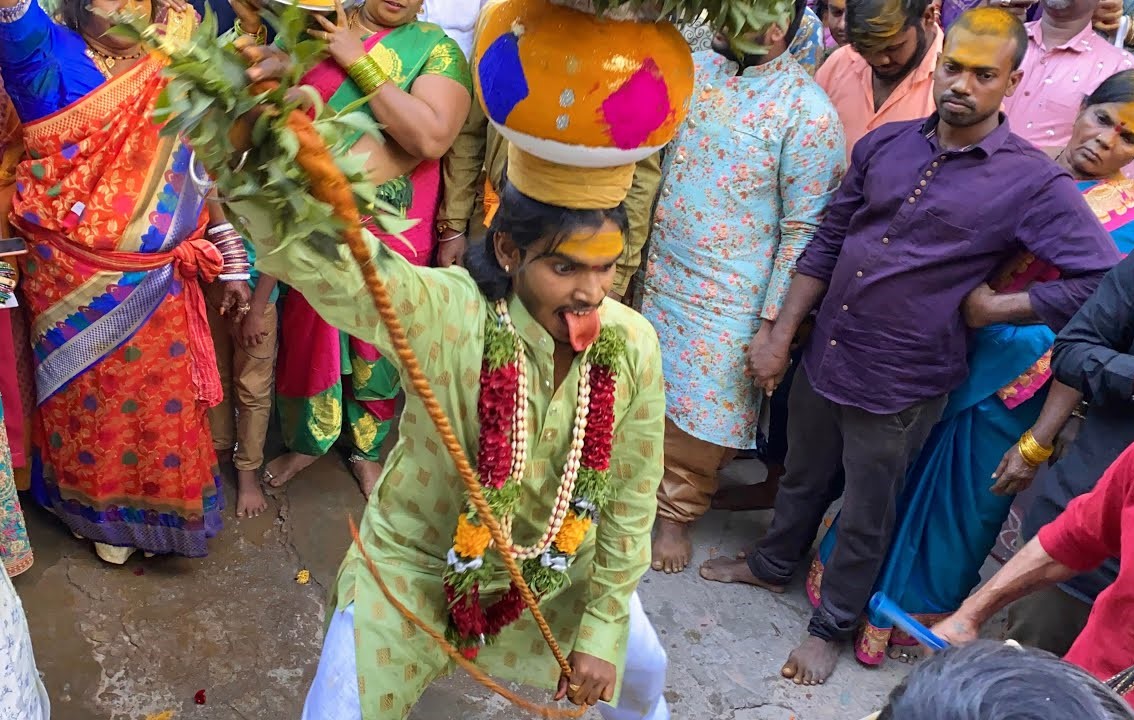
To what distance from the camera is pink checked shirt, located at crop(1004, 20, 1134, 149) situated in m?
4.13

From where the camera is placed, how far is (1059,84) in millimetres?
4199

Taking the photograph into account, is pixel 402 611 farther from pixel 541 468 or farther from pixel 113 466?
pixel 113 466

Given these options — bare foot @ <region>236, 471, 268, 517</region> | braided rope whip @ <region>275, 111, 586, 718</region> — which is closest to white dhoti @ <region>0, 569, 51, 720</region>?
braided rope whip @ <region>275, 111, 586, 718</region>

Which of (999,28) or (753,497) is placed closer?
(999,28)

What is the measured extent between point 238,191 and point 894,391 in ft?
7.67

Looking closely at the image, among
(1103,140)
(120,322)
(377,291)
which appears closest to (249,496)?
(120,322)

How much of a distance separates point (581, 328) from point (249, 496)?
232 centimetres

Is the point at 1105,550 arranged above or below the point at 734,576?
above

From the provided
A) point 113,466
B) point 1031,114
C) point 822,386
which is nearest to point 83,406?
point 113,466

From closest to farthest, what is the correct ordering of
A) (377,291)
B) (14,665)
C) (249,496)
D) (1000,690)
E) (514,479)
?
(1000,690)
(377,291)
(14,665)
(514,479)
(249,496)

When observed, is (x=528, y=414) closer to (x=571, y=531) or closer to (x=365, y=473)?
(x=571, y=531)

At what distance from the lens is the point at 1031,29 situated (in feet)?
14.7

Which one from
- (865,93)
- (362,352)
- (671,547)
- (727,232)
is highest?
(865,93)

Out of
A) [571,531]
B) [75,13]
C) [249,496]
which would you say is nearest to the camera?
[571,531]
